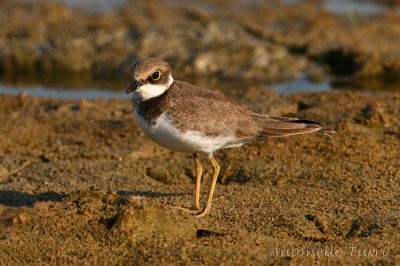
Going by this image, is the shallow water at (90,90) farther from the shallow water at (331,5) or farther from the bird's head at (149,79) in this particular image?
the bird's head at (149,79)

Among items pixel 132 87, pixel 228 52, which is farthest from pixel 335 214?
pixel 228 52

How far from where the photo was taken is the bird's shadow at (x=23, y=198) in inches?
231

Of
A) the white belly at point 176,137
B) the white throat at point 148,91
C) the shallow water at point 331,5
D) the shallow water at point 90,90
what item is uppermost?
the white throat at point 148,91

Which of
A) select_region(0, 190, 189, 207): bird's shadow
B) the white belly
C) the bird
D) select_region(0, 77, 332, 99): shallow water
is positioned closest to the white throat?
the bird

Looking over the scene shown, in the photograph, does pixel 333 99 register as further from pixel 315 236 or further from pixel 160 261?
pixel 160 261

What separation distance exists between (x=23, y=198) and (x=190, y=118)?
168cm

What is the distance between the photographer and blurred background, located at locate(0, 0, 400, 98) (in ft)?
36.3

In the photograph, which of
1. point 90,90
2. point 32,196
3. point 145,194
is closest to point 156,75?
point 145,194

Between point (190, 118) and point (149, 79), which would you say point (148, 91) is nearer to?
point (149, 79)

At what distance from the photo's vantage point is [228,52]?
38.8 ft

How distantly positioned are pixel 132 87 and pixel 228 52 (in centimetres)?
648

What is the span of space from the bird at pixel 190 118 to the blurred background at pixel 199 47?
185 inches

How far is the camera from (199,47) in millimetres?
11930

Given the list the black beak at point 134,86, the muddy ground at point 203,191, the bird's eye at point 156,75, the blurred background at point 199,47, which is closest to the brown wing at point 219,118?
the bird's eye at point 156,75
